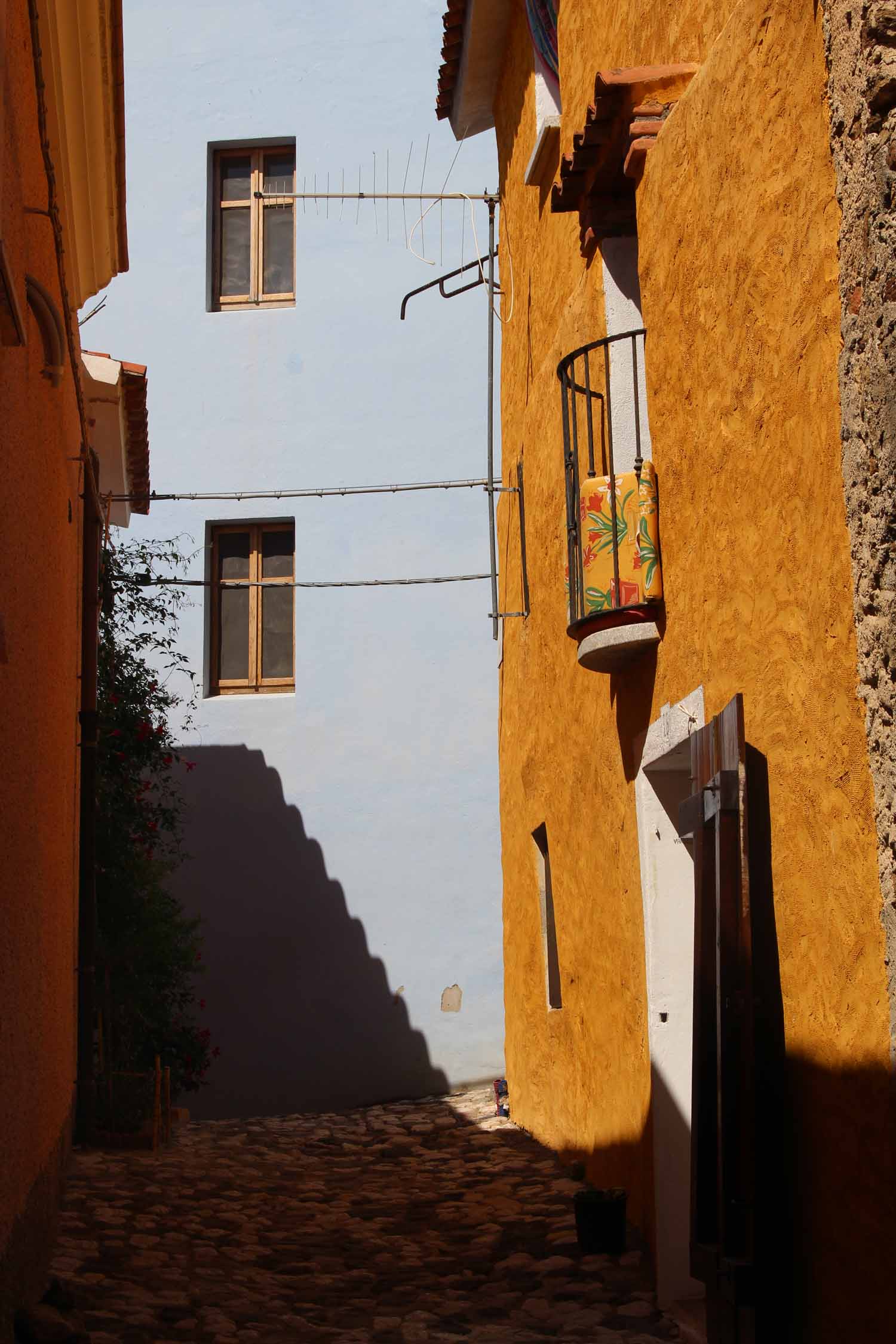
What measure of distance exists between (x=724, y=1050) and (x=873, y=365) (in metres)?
1.78

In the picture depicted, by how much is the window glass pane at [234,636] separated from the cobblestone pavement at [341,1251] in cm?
453

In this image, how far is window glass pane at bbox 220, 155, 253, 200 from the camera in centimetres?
1337

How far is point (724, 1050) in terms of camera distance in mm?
3783

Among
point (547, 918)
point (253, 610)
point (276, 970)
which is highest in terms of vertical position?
point (253, 610)

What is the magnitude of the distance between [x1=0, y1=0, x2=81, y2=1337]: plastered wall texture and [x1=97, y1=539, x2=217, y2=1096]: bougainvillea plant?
202cm

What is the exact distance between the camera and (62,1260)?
18.1 ft

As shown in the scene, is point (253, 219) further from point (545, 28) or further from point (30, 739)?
point (30, 739)

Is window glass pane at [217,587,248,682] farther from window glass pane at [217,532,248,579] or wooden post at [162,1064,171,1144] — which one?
wooden post at [162,1064,171,1144]

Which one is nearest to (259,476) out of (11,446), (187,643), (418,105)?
(187,643)

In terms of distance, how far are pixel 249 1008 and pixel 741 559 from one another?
875 cm

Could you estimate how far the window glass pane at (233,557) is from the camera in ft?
42.0

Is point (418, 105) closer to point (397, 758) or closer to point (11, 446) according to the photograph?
point (397, 758)

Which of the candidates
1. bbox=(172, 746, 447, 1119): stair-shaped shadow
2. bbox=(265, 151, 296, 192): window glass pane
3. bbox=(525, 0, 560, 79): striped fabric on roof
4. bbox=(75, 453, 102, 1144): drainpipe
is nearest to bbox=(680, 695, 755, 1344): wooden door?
bbox=(75, 453, 102, 1144): drainpipe

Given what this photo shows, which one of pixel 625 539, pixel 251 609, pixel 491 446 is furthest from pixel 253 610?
pixel 625 539
